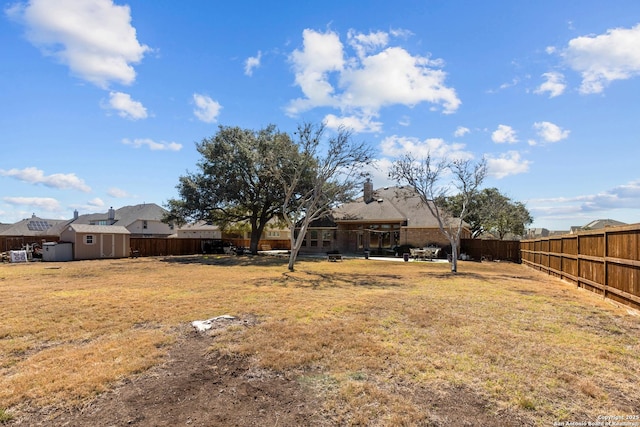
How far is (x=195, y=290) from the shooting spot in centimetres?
1030

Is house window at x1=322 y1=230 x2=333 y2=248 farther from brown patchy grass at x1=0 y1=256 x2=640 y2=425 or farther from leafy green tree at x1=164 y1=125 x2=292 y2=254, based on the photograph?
brown patchy grass at x1=0 y1=256 x2=640 y2=425

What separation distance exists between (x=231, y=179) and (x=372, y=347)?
2335 cm

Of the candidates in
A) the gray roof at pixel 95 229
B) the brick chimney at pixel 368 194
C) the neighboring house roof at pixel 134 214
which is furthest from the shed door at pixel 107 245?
the brick chimney at pixel 368 194

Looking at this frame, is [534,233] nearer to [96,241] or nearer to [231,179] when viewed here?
[231,179]

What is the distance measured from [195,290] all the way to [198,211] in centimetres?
1848

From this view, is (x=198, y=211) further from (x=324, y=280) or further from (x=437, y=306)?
(x=437, y=306)

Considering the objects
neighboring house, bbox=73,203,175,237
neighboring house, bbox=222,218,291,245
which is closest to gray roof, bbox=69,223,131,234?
neighboring house, bbox=222,218,291,245

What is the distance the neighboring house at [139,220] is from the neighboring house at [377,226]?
25.3 metres

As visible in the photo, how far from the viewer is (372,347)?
16.0 ft

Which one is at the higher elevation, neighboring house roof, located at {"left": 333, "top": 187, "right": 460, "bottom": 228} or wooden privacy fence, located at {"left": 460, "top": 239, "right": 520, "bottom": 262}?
neighboring house roof, located at {"left": 333, "top": 187, "right": 460, "bottom": 228}

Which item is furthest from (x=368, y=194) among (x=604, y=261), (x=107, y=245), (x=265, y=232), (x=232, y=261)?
(x=604, y=261)

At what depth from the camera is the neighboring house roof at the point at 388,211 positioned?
28.3m

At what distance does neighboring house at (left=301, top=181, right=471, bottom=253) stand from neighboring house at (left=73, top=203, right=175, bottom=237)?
25.3m

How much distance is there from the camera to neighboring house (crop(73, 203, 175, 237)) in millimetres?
45625
